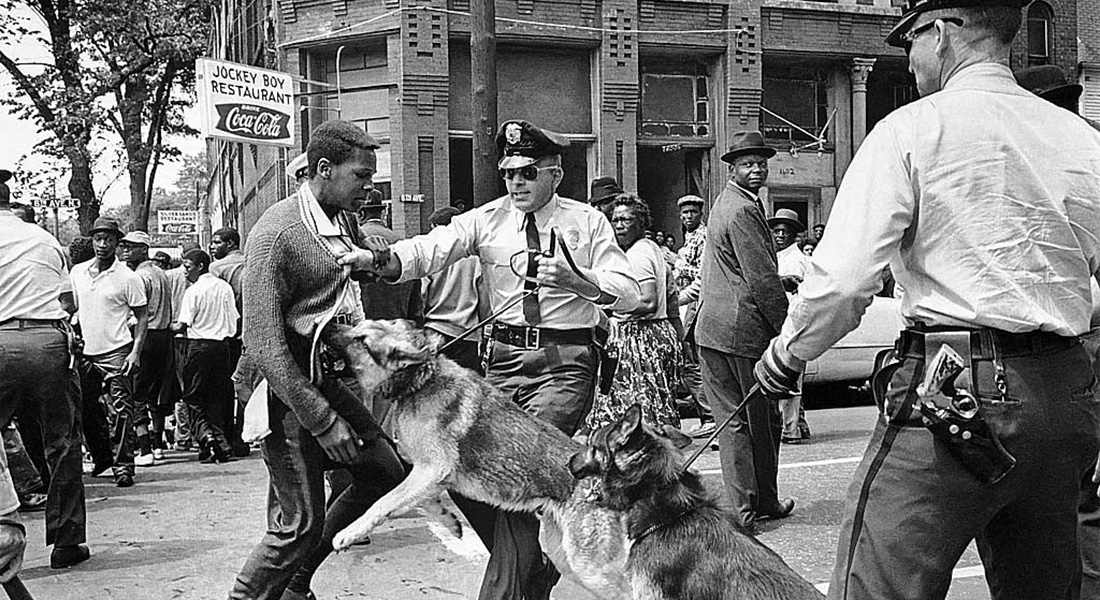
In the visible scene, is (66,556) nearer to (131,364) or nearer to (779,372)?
(131,364)

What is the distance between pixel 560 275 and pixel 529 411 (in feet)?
2.11

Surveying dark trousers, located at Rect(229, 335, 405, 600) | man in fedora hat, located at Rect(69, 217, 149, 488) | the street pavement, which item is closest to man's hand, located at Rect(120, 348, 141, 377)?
man in fedora hat, located at Rect(69, 217, 149, 488)

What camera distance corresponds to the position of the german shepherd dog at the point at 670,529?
3.49 m

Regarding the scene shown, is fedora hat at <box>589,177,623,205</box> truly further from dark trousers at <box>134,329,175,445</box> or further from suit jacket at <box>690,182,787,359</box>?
dark trousers at <box>134,329,175,445</box>

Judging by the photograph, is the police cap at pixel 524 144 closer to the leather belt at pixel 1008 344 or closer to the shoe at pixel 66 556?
the leather belt at pixel 1008 344

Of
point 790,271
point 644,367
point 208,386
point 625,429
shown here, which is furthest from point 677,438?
point 208,386

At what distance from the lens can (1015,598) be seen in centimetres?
283

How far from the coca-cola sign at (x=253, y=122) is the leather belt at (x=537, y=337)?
40.1 ft

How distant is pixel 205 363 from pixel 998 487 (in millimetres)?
8878

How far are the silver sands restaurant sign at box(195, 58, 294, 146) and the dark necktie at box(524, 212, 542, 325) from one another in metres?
12.0

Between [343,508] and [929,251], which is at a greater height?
[929,251]

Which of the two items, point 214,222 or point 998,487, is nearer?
point 998,487

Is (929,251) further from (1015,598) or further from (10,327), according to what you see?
(10,327)

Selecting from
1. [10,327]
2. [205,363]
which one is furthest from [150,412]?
[10,327]
